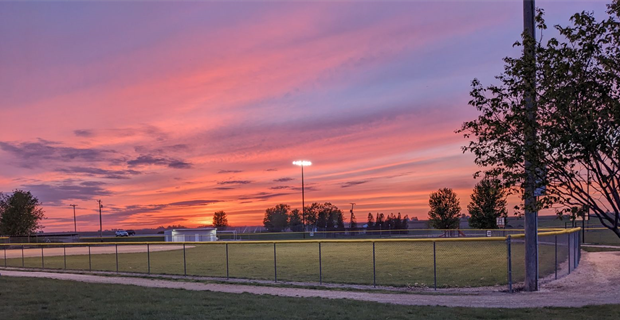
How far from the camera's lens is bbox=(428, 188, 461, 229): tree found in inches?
2574

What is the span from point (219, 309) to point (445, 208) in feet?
192

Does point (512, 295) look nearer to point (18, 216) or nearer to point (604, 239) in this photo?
point (604, 239)

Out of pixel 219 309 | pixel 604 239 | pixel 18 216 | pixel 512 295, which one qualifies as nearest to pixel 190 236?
pixel 18 216

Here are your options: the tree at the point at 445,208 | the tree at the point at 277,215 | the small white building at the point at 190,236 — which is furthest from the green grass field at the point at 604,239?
the tree at the point at 277,215

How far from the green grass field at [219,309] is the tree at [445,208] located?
54897 mm

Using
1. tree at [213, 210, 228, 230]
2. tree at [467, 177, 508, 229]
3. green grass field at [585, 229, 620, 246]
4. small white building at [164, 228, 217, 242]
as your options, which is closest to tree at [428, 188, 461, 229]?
tree at [467, 177, 508, 229]

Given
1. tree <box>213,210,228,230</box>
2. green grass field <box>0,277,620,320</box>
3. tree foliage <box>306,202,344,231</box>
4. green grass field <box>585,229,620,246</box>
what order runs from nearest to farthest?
green grass field <box>0,277,620,320</box>, green grass field <box>585,229,620,246</box>, tree foliage <box>306,202,344,231</box>, tree <box>213,210,228,230</box>

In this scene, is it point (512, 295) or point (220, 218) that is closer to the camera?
point (512, 295)

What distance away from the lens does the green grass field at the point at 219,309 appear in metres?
10.3

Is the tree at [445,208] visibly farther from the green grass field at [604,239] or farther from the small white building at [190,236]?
the small white building at [190,236]

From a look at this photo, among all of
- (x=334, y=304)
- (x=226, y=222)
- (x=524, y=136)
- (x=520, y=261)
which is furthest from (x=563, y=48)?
(x=226, y=222)

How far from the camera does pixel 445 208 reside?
65812 millimetres

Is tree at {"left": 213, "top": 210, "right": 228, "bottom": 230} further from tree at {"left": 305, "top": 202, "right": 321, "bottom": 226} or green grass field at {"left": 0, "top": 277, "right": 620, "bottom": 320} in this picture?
green grass field at {"left": 0, "top": 277, "right": 620, "bottom": 320}

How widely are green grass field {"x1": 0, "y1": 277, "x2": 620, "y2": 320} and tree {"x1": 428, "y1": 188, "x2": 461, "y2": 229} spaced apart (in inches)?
2161
